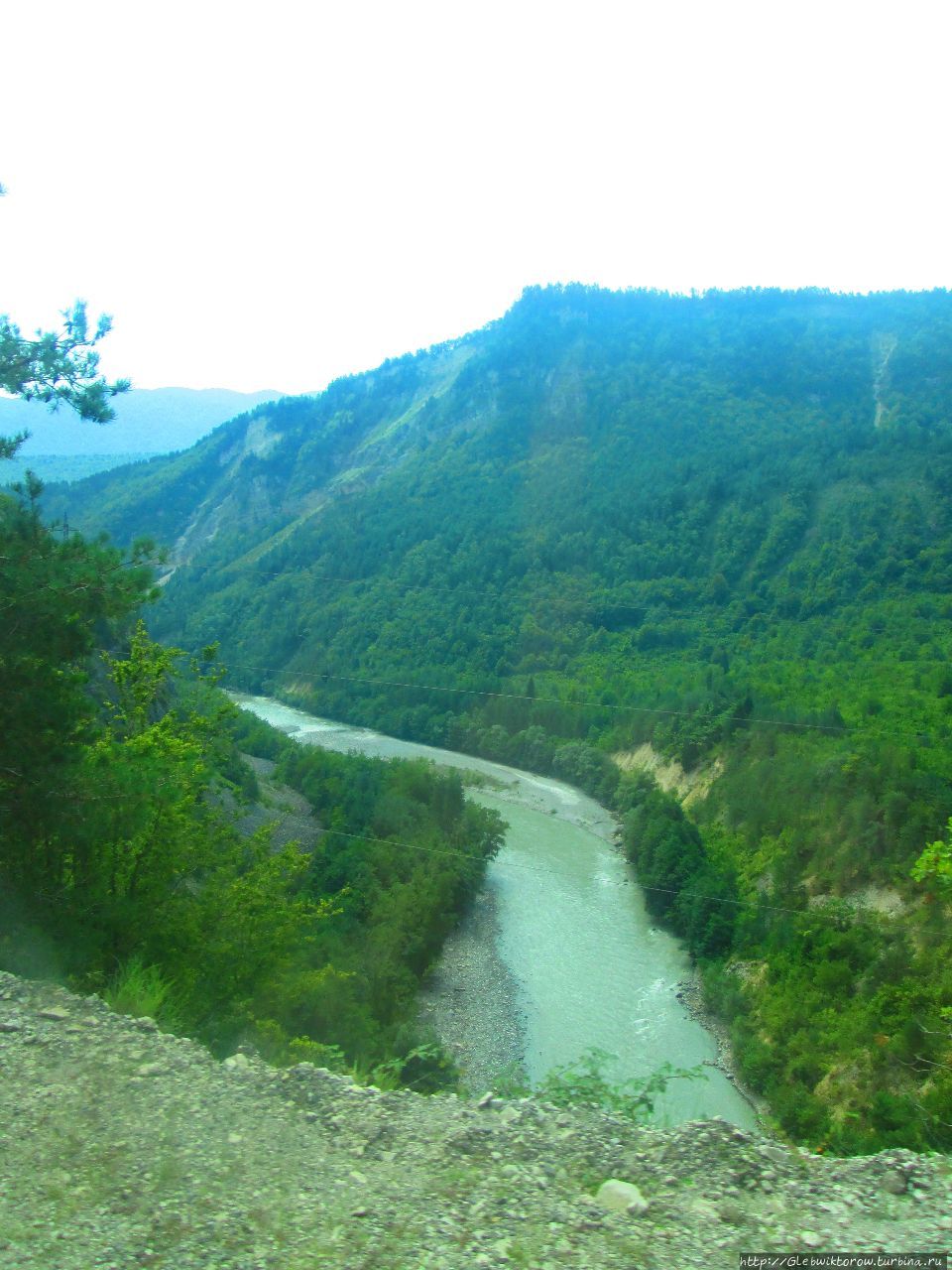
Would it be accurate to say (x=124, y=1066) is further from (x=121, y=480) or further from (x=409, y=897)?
(x=121, y=480)

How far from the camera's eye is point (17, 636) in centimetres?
625

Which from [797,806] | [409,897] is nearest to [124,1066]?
[409,897]

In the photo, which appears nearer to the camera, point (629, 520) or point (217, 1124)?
point (217, 1124)

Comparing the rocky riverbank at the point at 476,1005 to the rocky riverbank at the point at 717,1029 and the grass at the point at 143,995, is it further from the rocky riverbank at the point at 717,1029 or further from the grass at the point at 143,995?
the grass at the point at 143,995

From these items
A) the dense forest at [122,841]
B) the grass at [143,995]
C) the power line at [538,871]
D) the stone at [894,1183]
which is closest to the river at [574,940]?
the power line at [538,871]

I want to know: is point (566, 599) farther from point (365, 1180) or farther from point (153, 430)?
point (153, 430)

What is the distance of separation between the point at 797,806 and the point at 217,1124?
16.6 m

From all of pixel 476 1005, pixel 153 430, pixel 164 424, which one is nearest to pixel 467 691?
pixel 476 1005

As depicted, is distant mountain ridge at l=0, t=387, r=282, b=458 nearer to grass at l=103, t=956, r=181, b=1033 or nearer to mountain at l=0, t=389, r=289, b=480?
mountain at l=0, t=389, r=289, b=480

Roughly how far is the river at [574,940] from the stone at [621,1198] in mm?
4564

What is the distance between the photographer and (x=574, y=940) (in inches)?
716

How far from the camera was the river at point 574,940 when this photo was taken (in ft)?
43.4

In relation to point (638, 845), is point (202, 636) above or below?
above

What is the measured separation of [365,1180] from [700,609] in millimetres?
33541
